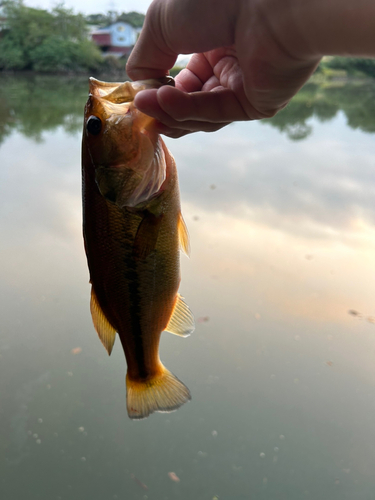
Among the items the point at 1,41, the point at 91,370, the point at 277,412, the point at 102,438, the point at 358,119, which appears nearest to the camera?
the point at 102,438

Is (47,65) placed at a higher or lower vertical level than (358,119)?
lower

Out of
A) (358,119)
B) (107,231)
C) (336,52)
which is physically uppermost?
(336,52)

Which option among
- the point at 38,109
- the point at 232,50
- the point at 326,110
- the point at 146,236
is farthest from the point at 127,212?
the point at 326,110

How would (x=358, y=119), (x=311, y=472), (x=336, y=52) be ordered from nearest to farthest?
(x=336, y=52)
(x=311, y=472)
(x=358, y=119)

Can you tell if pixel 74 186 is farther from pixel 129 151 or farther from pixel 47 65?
pixel 47 65

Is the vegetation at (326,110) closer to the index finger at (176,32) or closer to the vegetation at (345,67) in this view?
the vegetation at (345,67)

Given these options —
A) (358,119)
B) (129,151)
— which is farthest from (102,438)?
(358,119)

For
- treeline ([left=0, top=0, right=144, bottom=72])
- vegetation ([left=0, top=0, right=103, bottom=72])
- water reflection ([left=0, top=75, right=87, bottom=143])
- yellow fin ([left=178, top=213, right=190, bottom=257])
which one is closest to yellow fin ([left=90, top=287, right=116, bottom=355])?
yellow fin ([left=178, top=213, right=190, bottom=257])

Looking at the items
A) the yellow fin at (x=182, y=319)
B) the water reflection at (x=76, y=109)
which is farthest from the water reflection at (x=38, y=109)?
the yellow fin at (x=182, y=319)
